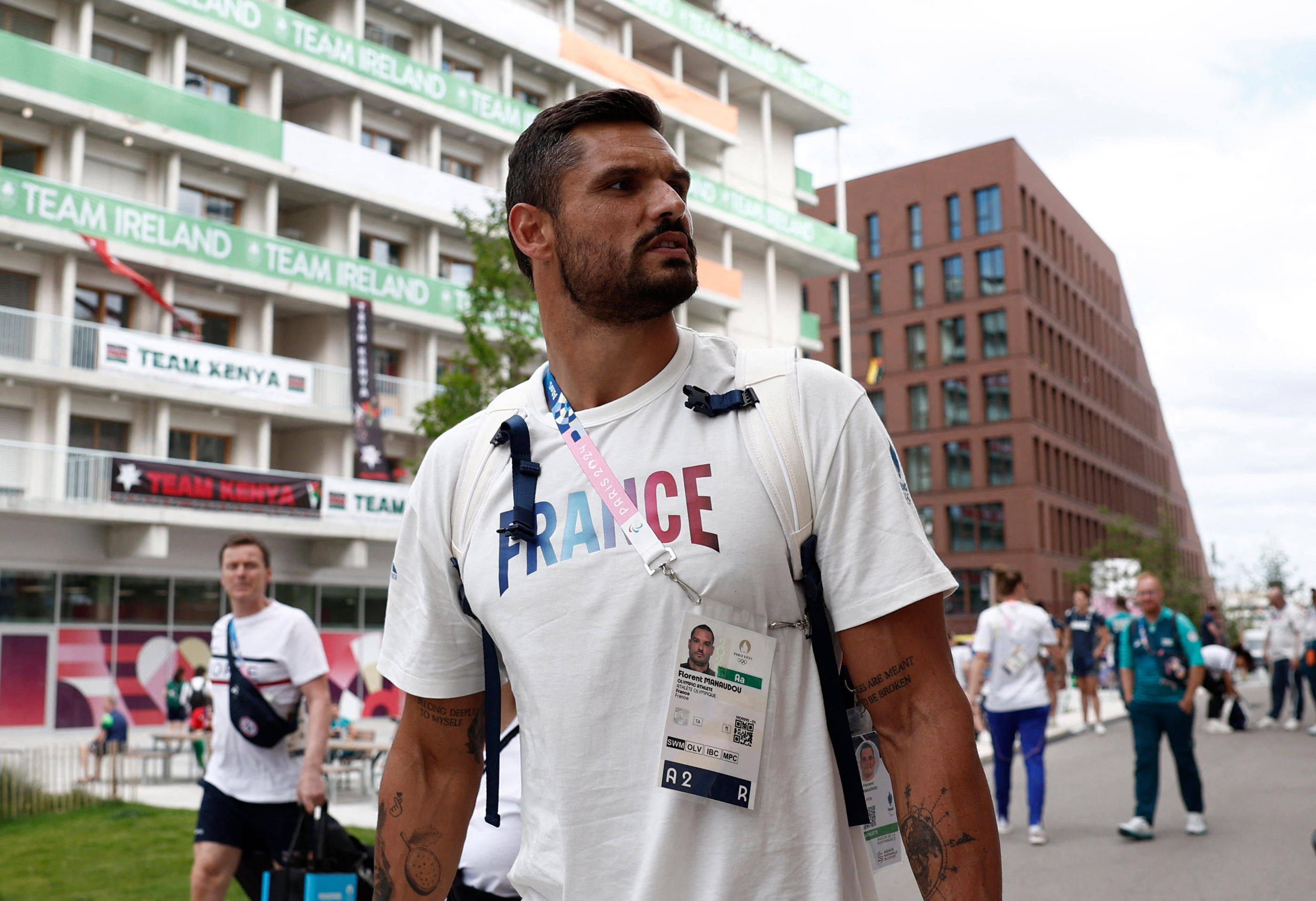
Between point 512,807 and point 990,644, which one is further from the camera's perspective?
point 990,644

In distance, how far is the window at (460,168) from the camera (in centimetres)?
3525

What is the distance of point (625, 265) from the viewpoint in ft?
6.52

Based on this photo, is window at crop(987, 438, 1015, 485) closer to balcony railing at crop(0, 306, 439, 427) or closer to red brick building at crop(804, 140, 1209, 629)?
red brick building at crop(804, 140, 1209, 629)

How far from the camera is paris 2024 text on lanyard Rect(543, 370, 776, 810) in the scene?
1791 mm

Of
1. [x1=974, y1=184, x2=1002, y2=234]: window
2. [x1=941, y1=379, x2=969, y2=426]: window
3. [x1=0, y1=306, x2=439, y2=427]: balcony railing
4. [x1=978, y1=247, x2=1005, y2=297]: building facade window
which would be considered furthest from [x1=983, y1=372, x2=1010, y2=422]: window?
[x1=0, y1=306, x2=439, y2=427]: balcony railing

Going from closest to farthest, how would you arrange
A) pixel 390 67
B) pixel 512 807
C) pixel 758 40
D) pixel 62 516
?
pixel 512 807 < pixel 62 516 < pixel 390 67 < pixel 758 40

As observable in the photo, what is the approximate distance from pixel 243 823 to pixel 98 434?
24.2 m

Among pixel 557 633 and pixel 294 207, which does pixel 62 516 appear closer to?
pixel 294 207

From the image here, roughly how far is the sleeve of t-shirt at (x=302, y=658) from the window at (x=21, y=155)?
24709 millimetres

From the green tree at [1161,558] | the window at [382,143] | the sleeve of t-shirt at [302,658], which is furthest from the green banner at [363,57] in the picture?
the sleeve of t-shirt at [302,658]

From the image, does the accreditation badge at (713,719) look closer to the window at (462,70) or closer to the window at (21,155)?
the window at (21,155)

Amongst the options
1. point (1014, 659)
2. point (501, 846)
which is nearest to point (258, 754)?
point (501, 846)

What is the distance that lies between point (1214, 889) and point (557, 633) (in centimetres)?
789

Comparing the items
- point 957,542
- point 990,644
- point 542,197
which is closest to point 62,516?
point 990,644
